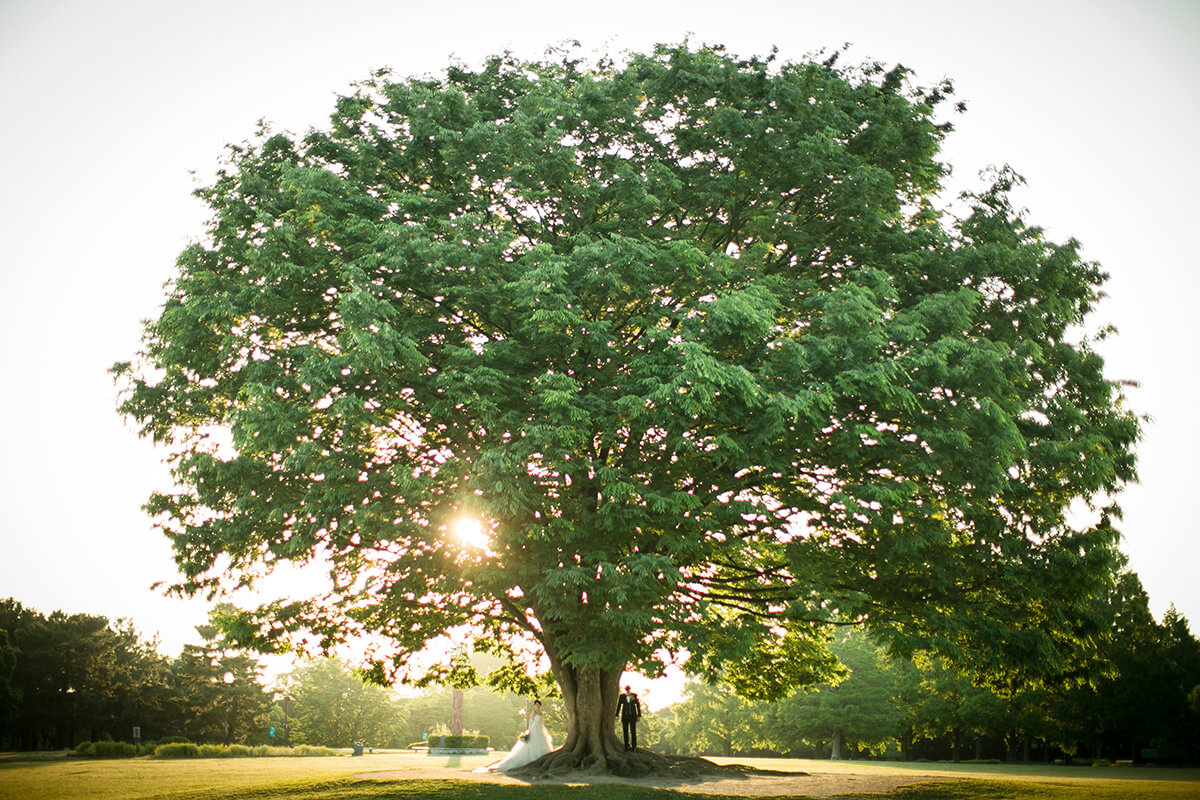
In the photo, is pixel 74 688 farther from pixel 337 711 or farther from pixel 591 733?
pixel 591 733

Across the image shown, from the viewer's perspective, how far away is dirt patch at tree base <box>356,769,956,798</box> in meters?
14.3

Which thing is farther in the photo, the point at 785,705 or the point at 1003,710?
the point at 785,705

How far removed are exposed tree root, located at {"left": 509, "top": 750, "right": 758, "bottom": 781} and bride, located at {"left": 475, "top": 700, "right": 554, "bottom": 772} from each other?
10.5 feet

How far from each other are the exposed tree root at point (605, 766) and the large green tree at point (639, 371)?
0.42m

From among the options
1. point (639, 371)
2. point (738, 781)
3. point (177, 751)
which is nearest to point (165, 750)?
point (177, 751)

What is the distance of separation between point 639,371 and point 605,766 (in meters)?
8.98

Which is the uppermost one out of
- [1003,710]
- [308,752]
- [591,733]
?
[591,733]

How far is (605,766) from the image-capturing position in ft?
53.6

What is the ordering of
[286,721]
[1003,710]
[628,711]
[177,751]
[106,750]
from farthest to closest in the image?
[286,721]
[1003,710]
[106,750]
[177,751]
[628,711]

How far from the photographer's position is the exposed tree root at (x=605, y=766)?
16.1 metres

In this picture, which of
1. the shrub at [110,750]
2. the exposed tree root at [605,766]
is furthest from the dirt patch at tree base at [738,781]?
the shrub at [110,750]

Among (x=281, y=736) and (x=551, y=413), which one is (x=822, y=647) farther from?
(x=281, y=736)

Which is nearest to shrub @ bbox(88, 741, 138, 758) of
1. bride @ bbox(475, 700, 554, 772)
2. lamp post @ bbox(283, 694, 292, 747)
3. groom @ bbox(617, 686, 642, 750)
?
bride @ bbox(475, 700, 554, 772)

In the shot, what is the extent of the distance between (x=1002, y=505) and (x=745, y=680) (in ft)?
30.0
